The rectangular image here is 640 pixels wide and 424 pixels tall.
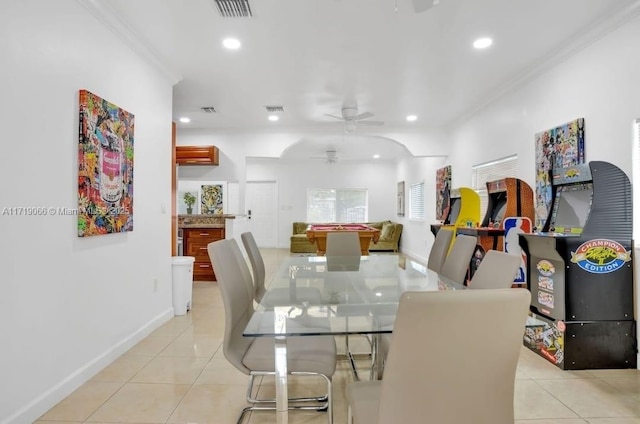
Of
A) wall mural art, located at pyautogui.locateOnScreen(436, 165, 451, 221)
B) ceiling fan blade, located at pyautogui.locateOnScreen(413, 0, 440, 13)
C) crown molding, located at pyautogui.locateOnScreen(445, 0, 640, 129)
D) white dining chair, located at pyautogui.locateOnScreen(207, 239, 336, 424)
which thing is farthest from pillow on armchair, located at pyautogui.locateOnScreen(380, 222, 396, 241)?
ceiling fan blade, located at pyautogui.locateOnScreen(413, 0, 440, 13)

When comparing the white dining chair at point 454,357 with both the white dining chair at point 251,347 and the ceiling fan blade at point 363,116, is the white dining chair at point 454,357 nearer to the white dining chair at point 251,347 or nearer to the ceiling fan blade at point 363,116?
the white dining chair at point 251,347

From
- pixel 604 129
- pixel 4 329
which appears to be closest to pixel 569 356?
pixel 604 129

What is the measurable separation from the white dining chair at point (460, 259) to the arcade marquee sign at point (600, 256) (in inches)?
29.6

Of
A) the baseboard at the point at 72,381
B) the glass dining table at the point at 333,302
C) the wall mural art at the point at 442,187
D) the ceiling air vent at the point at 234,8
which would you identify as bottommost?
the baseboard at the point at 72,381

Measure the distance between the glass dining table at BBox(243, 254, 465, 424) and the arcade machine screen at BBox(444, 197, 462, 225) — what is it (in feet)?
6.09

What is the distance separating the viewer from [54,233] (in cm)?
222

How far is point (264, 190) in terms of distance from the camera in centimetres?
1066

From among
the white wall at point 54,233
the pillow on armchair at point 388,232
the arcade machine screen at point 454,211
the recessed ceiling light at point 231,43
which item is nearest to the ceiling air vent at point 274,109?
the recessed ceiling light at point 231,43

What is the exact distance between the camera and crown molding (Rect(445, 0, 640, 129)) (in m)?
2.68

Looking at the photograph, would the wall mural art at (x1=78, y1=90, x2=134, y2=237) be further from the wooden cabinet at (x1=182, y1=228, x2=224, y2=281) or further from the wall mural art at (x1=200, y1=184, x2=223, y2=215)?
the wall mural art at (x1=200, y1=184, x2=223, y2=215)

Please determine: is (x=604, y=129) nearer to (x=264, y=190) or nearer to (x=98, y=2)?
(x=98, y=2)

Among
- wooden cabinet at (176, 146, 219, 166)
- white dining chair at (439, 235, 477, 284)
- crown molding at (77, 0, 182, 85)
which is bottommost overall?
white dining chair at (439, 235, 477, 284)

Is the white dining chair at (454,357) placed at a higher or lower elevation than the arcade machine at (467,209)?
lower

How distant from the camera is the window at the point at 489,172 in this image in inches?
173
